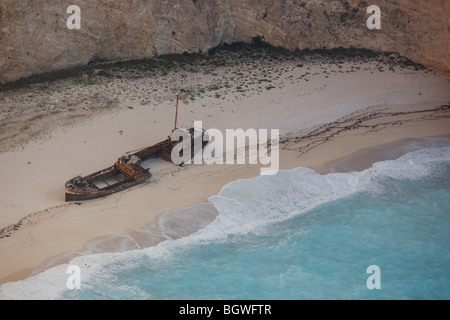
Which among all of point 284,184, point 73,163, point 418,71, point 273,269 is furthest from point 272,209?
point 418,71

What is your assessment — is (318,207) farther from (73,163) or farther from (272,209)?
(73,163)

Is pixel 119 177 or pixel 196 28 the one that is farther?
pixel 196 28

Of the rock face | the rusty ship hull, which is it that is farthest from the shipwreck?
the rock face

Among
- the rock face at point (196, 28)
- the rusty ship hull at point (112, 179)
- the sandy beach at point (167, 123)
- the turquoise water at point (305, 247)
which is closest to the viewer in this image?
the turquoise water at point (305, 247)

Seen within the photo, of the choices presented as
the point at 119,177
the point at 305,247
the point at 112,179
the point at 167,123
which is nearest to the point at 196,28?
the point at 167,123

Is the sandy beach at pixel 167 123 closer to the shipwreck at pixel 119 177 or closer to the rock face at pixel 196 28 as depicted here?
the shipwreck at pixel 119 177

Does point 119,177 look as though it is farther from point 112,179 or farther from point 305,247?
point 305,247

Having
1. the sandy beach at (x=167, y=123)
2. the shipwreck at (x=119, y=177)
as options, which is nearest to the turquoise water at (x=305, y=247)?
the sandy beach at (x=167, y=123)
